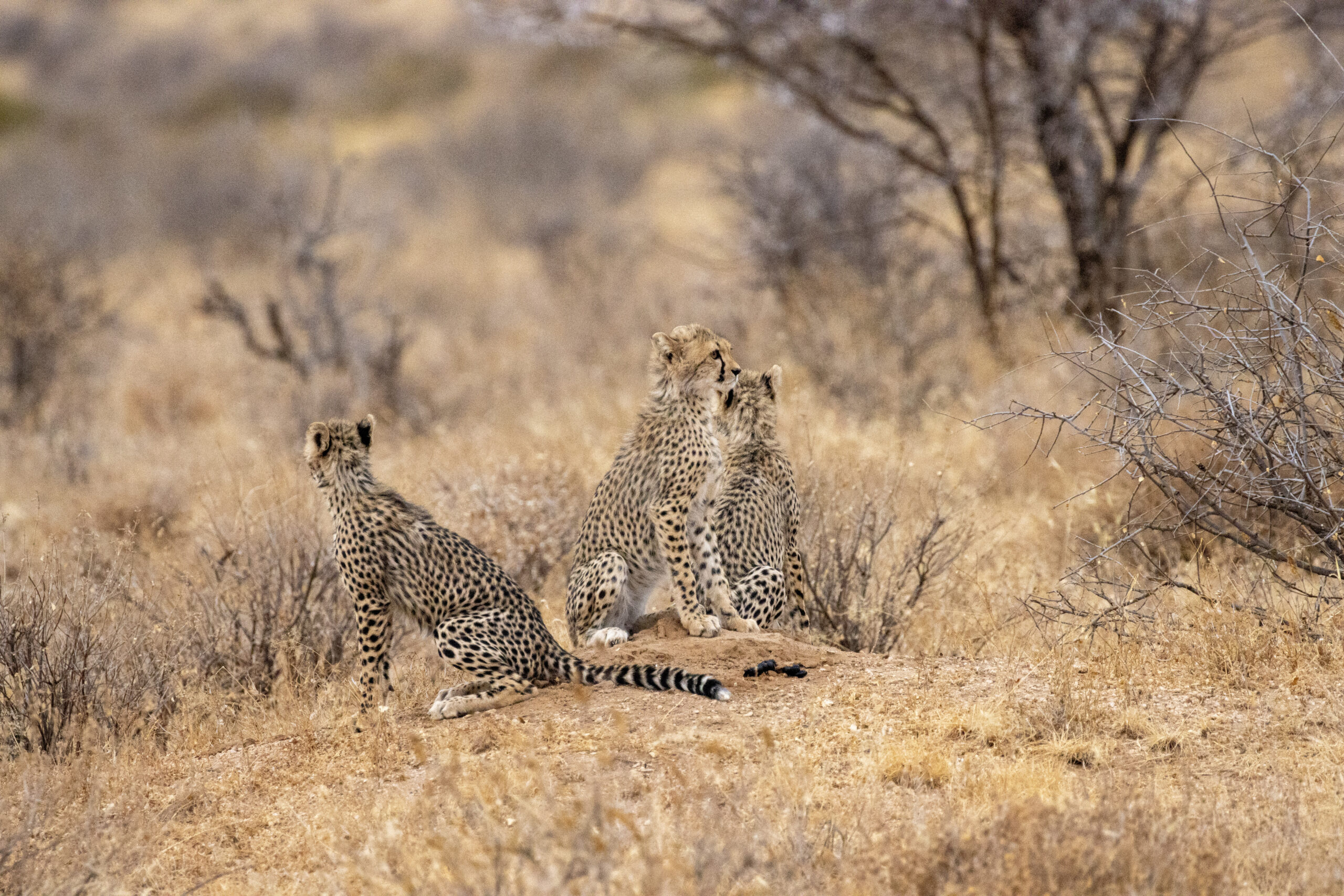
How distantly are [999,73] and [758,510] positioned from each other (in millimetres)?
6160

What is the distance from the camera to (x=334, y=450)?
5441 mm

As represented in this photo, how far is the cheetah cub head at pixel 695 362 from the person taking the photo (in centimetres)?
584

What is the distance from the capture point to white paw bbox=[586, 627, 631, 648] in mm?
5426

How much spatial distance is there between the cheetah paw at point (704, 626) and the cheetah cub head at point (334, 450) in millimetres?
1331

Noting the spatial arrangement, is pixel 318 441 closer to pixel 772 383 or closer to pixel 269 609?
pixel 269 609

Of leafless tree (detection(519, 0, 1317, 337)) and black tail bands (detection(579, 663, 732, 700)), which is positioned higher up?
leafless tree (detection(519, 0, 1317, 337))

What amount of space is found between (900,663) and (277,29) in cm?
3800

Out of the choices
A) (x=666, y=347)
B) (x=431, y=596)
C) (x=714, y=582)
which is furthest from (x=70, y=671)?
(x=666, y=347)

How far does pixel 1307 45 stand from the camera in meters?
14.1

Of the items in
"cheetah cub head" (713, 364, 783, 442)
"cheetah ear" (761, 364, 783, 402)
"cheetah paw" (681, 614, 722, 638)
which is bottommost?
"cheetah paw" (681, 614, 722, 638)

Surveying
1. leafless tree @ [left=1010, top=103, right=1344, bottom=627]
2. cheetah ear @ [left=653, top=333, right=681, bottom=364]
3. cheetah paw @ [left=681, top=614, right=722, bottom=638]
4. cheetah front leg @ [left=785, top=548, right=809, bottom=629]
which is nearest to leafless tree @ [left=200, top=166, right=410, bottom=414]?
cheetah ear @ [left=653, top=333, right=681, bottom=364]

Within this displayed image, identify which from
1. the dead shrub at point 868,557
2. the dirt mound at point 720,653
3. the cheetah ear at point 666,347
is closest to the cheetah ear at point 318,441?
the dirt mound at point 720,653

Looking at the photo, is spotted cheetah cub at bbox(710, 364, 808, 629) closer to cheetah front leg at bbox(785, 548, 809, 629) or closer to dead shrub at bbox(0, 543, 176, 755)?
cheetah front leg at bbox(785, 548, 809, 629)

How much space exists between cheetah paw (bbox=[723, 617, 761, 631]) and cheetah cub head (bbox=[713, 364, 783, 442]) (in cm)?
97
